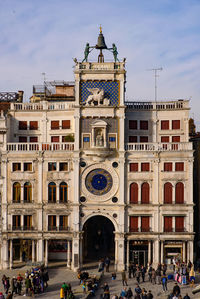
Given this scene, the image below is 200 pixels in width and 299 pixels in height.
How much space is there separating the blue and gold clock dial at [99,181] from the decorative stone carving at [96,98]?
27.1 ft

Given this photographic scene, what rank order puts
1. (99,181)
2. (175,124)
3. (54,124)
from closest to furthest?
(99,181)
(175,124)
(54,124)

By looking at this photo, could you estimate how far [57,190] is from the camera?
192 ft

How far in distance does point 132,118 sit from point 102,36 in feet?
37.6

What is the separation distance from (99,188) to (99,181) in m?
0.87

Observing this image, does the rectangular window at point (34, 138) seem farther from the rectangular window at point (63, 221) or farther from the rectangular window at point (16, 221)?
the rectangular window at point (63, 221)

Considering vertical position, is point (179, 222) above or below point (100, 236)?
above

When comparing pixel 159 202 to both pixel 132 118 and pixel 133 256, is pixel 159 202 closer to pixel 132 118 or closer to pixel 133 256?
pixel 133 256

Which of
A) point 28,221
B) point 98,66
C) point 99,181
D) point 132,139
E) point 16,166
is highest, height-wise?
point 98,66

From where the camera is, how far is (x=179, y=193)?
189 feet

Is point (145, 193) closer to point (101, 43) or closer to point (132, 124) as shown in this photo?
point (132, 124)

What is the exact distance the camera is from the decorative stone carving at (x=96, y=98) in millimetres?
58250

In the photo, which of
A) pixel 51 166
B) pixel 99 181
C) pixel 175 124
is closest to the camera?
pixel 99 181

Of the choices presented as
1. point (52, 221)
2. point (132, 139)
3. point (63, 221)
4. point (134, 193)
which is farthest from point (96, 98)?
point (52, 221)

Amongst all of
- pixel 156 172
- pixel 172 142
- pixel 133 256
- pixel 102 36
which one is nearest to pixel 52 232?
pixel 133 256
